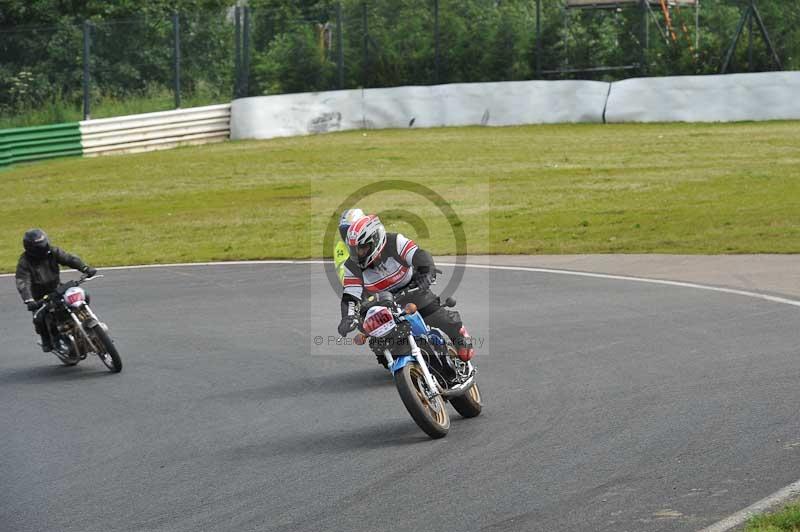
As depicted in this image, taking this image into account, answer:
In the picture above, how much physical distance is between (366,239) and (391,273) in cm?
71

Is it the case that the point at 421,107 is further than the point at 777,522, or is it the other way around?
the point at 421,107

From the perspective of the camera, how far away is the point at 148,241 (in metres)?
23.4

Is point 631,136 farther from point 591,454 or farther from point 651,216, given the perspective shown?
point 591,454

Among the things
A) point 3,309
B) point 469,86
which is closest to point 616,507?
point 3,309

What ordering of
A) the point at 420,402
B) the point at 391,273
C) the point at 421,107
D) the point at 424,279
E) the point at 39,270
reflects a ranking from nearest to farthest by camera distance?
the point at 420,402, the point at 424,279, the point at 391,273, the point at 39,270, the point at 421,107

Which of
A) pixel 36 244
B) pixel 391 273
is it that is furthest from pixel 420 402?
pixel 36 244

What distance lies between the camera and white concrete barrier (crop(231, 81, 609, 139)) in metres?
35.9

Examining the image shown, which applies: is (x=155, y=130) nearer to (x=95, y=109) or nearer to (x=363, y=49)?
(x=95, y=109)

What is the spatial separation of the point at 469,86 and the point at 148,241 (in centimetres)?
1610

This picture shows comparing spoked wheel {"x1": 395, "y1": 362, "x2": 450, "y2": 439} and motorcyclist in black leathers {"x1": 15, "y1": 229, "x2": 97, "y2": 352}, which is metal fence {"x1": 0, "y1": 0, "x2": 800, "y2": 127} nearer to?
motorcyclist in black leathers {"x1": 15, "y1": 229, "x2": 97, "y2": 352}

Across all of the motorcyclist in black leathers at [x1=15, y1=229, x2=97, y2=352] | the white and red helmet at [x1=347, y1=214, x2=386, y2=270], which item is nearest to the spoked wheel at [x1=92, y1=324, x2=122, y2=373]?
the motorcyclist in black leathers at [x1=15, y1=229, x2=97, y2=352]

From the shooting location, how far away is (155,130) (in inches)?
1414

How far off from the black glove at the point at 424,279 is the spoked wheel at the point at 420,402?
3.14 feet

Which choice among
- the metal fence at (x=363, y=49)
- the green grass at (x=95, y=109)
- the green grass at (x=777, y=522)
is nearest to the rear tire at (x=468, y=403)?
the green grass at (x=777, y=522)
